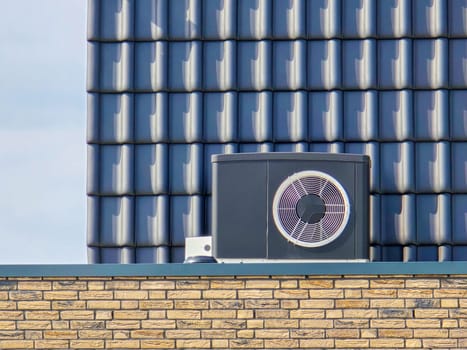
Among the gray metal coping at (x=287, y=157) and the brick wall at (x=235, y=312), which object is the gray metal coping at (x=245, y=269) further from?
the gray metal coping at (x=287, y=157)

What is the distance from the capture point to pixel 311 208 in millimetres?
13859

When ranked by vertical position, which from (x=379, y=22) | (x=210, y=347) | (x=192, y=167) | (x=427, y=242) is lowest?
(x=210, y=347)

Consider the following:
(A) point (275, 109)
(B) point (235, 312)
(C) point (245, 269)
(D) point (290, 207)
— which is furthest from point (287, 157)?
(A) point (275, 109)

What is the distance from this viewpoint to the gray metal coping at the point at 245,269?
12758 mm

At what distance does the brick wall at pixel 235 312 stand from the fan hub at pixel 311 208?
3.73 feet

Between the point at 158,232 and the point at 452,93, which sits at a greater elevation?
the point at 452,93

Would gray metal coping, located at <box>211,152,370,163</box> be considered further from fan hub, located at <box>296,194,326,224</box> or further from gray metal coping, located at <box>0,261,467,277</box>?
gray metal coping, located at <box>0,261,467,277</box>

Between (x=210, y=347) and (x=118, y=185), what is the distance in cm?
528

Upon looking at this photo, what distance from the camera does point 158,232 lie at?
17.6 m

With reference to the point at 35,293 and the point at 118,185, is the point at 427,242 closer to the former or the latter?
the point at 118,185

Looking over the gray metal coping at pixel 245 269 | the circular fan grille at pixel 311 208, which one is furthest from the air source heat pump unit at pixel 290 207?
the gray metal coping at pixel 245 269

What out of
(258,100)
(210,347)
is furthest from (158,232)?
(210,347)

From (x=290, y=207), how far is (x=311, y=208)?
27 centimetres

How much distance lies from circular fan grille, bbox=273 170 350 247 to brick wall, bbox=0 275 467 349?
39.4 inches
